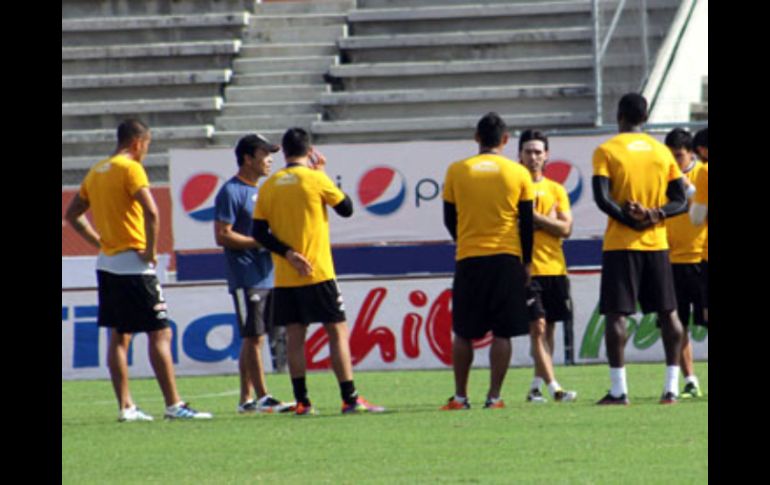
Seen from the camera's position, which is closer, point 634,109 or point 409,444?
point 409,444

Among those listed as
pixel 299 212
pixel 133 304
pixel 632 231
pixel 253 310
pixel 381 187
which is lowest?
pixel 253 310

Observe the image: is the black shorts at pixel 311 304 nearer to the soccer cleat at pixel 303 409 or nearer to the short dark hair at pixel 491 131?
the soccer cleat at pixel 303 409

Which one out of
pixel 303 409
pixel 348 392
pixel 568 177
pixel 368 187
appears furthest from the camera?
pixel 368 187

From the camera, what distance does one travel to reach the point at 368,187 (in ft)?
68.0

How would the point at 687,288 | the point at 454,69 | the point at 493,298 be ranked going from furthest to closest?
the point at 454,69, the point at 687,288, the point at 493,298

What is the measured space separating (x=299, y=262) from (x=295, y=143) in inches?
32.7

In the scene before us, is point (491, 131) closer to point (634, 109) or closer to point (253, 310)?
point (634, 109)

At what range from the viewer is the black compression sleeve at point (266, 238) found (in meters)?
12.9

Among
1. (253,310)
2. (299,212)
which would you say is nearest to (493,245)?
(299,212)

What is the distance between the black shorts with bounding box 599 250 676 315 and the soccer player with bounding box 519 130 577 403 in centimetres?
115

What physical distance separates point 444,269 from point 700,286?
692cm

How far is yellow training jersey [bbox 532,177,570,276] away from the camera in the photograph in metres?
14.2
